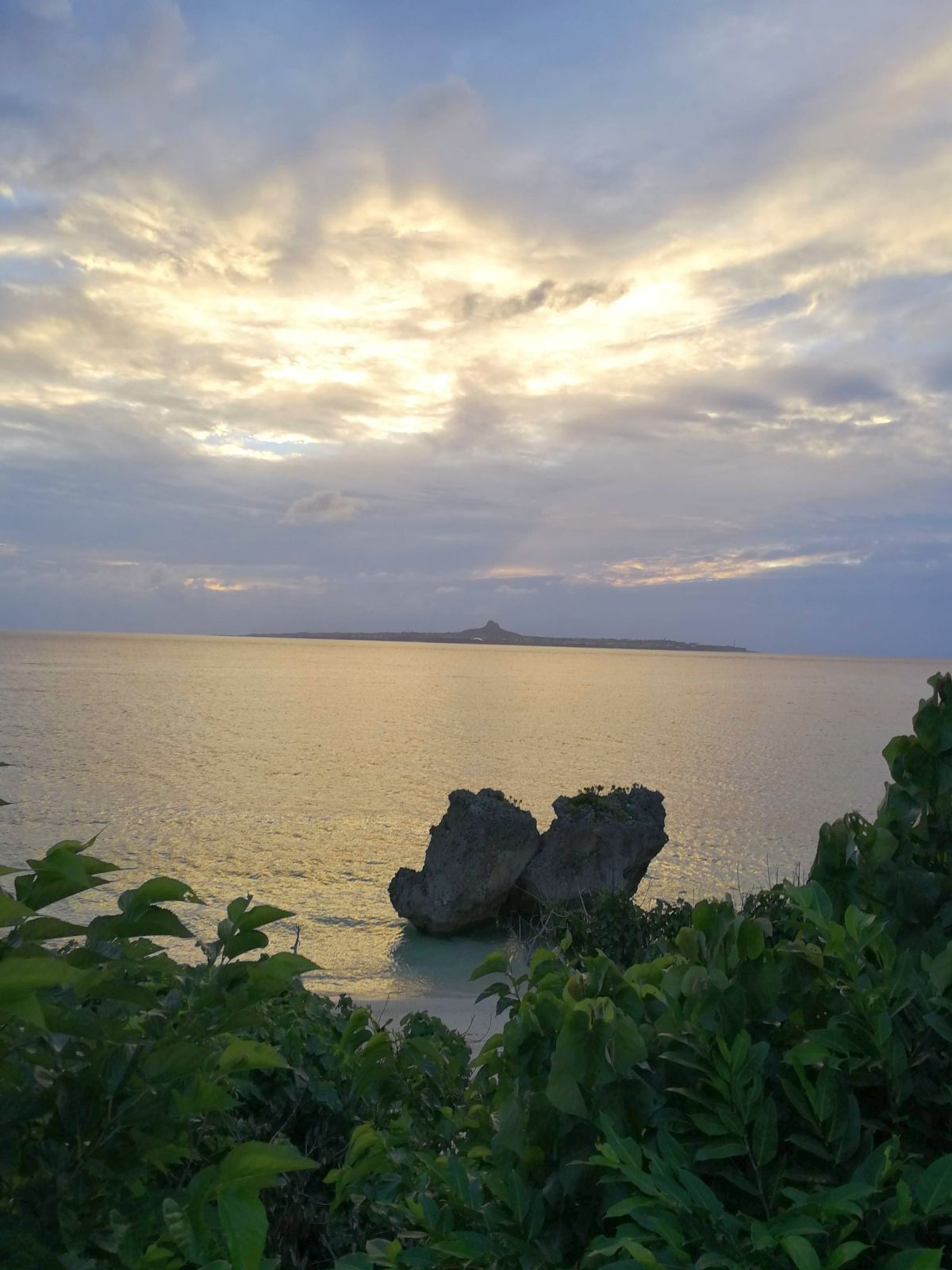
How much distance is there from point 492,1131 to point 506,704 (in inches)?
3593

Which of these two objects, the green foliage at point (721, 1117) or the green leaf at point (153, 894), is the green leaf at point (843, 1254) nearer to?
the green foliage at point (721, 1117)

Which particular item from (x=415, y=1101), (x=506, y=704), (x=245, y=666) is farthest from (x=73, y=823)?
(x=245, y=666)

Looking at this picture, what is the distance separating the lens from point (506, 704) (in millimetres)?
93250

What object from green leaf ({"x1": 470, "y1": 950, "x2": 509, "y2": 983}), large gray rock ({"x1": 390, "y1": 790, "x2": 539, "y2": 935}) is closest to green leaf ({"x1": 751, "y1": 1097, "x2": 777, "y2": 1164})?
green leaf ({"x1": 470, "y1": 950, "x2": 509, "y2": 983})

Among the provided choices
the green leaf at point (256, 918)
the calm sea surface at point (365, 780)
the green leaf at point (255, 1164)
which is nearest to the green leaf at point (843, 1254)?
the green leaf at point (255, 1164)

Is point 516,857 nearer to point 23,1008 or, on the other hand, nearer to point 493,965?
point 493,965

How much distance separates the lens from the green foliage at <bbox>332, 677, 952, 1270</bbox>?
5.43ft

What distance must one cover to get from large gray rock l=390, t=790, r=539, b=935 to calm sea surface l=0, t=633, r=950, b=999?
0.68 metres

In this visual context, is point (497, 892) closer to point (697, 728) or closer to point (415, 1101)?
point (415, 1101)

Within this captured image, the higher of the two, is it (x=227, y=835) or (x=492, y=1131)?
(x=492, y=1131)

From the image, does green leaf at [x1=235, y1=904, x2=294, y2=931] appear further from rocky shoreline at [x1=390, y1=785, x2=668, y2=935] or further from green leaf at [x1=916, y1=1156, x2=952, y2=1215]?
rocky shoreline at [x1=390, y1=785, x2=668, y2=935]

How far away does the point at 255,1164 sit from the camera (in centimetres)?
142

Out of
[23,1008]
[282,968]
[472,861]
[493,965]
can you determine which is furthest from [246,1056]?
[472,861]

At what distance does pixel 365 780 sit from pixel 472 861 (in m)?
23.3
